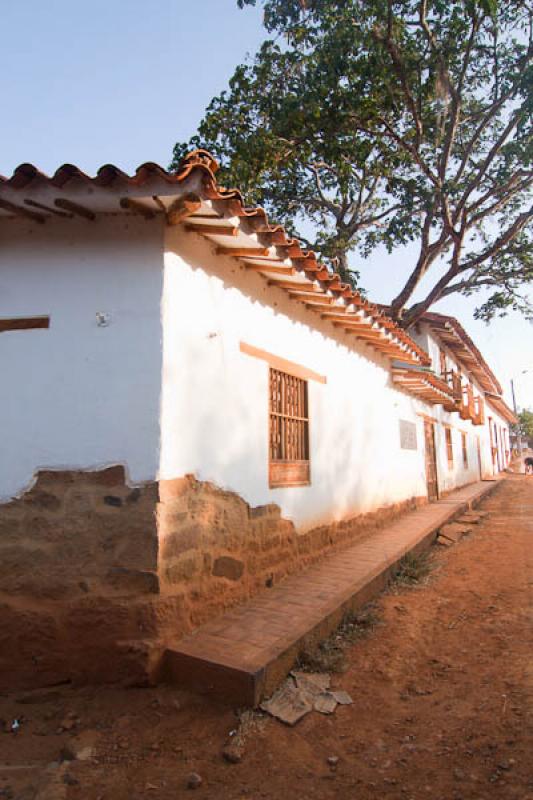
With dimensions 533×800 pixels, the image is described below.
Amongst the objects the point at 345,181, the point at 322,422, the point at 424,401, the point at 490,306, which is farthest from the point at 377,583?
the point at 490,306

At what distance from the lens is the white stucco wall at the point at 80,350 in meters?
3.47

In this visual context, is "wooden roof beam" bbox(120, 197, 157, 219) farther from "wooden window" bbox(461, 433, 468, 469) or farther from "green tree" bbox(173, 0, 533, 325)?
"wooden window" bbox(461, 433, 468, 469)

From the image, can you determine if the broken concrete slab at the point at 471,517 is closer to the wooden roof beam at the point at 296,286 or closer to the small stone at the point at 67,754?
the wooden roof beam at the point at 296,286

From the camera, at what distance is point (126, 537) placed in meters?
3.34

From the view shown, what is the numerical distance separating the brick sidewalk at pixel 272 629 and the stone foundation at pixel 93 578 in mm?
220

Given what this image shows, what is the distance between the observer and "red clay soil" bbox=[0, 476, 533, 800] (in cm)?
235

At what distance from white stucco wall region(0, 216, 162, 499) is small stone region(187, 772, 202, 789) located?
1705mm

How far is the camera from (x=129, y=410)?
3484mm

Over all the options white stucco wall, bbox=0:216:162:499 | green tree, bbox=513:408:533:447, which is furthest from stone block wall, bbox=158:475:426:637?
green tree, bbox=513:408:533:447

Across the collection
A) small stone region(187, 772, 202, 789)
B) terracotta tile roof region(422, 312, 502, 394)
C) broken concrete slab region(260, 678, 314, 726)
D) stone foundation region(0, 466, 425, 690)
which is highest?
terracotta tile roof region(422, 312, 502, 394)

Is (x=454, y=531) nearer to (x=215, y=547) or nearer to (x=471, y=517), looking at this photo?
(x=471, y=517)

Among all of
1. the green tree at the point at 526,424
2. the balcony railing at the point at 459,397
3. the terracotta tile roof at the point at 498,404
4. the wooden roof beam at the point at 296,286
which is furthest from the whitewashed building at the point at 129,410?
the green tree at the point at 526,424

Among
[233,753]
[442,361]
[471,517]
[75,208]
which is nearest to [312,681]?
[233,753]

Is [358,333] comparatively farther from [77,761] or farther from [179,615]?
[77,761]
